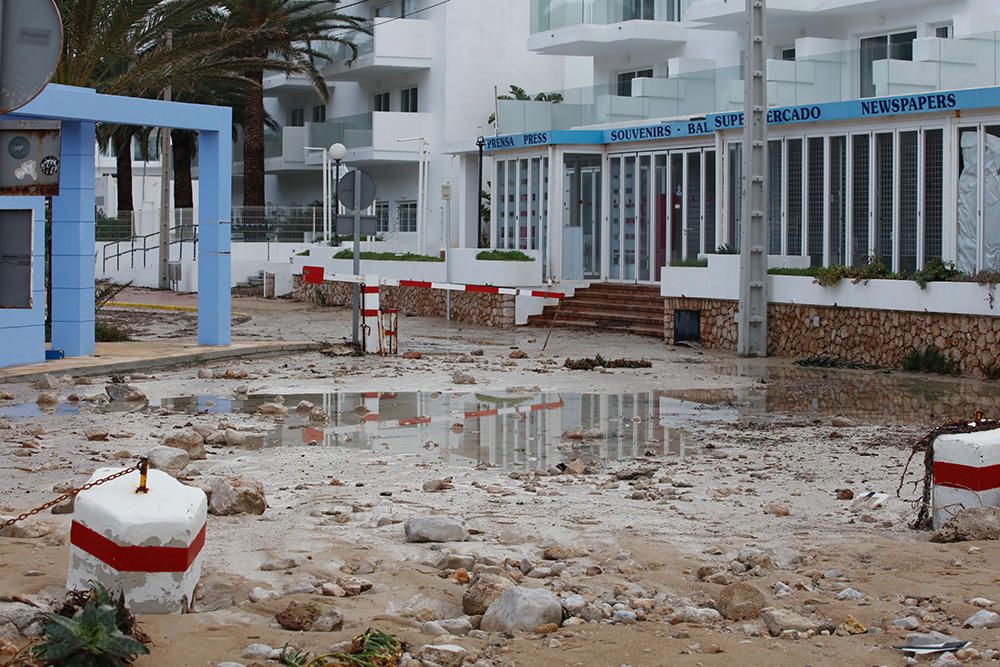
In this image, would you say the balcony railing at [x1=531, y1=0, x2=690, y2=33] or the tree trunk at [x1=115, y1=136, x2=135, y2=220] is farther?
the tree trunk at [x1=115, y1=136, x2=135, y2=220]

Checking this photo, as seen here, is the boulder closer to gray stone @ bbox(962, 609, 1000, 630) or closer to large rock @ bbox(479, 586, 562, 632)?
large rock @ bbox(479, 586, 562, 632)

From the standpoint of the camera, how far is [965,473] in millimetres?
8445

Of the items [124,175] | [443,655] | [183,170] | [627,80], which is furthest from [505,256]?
[124,175]

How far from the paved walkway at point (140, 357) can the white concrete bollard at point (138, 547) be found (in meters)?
11.8

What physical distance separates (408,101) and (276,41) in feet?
24.7

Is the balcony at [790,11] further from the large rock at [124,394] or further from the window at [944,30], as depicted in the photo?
the large rock at [124,394]

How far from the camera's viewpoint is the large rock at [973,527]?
812cm

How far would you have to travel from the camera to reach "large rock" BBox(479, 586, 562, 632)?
6.30m

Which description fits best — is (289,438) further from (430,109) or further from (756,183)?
(430,109)

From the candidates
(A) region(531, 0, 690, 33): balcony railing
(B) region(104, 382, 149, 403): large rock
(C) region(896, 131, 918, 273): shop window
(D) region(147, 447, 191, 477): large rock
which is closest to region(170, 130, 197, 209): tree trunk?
(A) region(531, 0, 690, 33): balcony railing

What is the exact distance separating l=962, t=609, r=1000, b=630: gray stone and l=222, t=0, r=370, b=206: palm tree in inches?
1496

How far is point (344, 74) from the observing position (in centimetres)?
5191

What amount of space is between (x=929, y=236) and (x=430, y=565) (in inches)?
715

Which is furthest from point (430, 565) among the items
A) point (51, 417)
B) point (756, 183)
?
point (756, 183)
